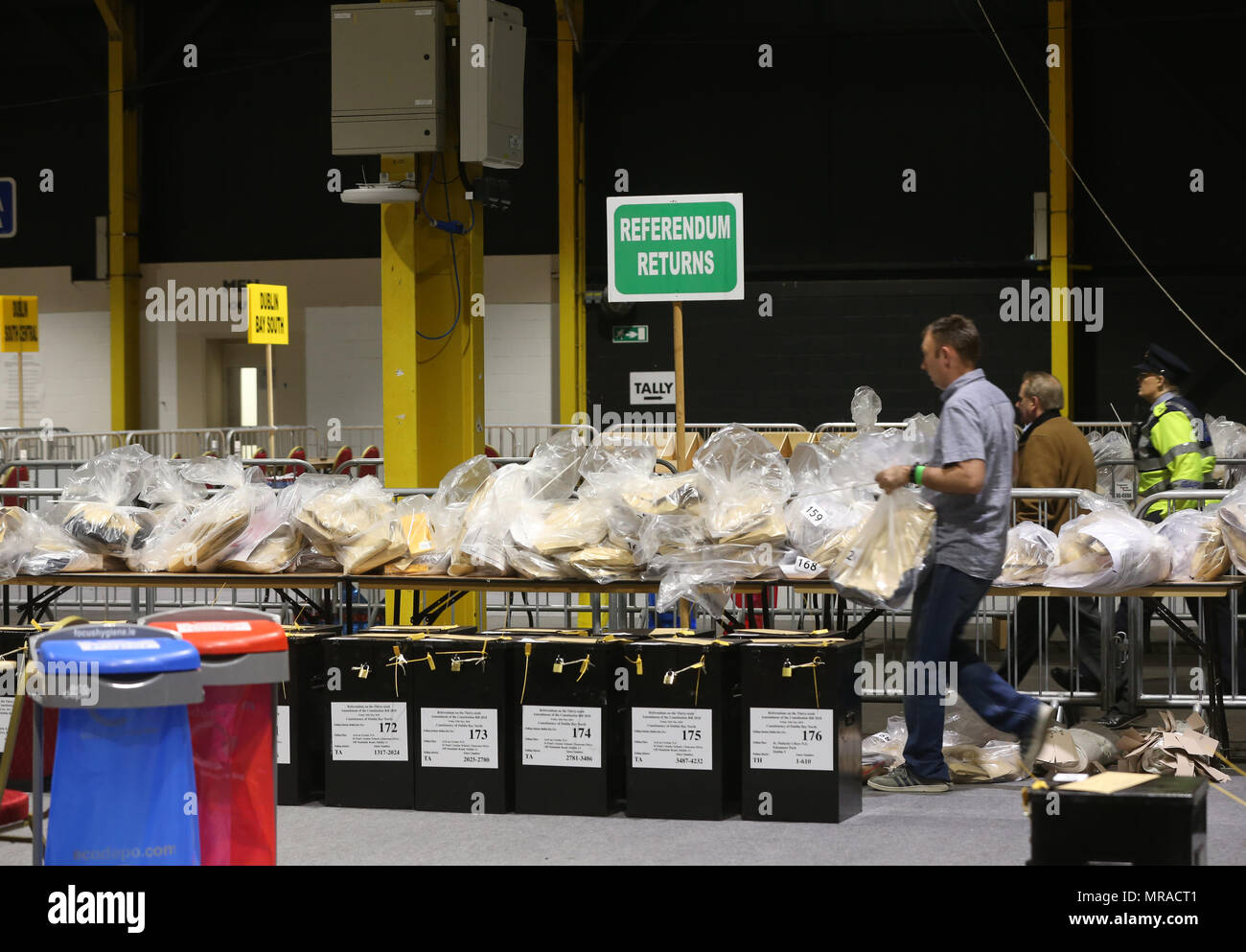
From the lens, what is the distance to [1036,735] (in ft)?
17.6

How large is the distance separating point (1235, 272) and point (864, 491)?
12.2m

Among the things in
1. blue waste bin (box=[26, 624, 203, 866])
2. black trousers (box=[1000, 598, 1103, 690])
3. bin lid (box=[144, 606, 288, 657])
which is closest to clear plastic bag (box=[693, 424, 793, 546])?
black trousers (box=[1000, 598, 1103, 690])

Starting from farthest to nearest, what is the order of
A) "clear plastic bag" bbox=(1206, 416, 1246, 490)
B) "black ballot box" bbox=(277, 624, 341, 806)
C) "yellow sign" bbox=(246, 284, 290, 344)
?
1. "yellow sign" bbox=(246, 284, 290, 344)
2. "clear plastic bag" bbox=(1206, 416, 1246, 490)
3. "black ballot box" bbox=(277, 624, 341, 806)

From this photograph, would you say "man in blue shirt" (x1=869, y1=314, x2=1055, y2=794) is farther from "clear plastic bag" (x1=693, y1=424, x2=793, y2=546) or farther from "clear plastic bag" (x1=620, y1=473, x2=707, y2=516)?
"clear plastic bag" (x1=620, y1=473, x2=707, y2=516)

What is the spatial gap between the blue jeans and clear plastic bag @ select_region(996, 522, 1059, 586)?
2.44 ft

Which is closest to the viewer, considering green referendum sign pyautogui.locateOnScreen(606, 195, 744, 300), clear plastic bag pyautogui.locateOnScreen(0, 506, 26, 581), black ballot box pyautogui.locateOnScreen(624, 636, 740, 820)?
black ballot box pyautogui.locateOnScreen(624, 636, 740, 820)

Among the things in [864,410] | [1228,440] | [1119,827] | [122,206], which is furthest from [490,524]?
[122,206]

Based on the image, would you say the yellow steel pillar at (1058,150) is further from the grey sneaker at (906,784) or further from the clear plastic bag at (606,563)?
the clear plastic bag at (606,563)

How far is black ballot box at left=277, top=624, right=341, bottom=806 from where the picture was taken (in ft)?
19.3

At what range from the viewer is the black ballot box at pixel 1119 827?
331cm

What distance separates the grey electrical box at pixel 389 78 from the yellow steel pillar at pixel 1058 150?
1086 centimetres

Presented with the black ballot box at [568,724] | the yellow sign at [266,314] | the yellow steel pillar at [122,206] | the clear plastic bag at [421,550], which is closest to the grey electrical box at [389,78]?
the clear plastic bag at [421,550]

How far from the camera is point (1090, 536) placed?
6191mm
